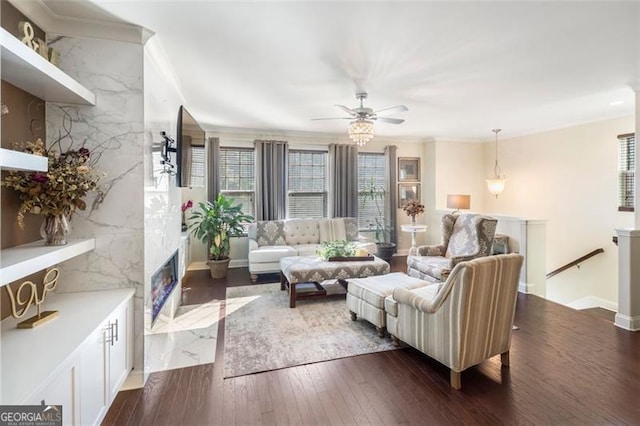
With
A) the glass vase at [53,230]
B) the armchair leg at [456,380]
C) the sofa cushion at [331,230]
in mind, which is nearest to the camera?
the glass vase at [53,230]

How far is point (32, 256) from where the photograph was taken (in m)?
1.62

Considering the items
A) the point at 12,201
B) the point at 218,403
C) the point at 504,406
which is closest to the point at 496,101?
the point at 504,406

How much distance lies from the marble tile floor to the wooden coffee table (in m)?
1.00

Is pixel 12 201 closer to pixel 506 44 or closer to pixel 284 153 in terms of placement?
pixel 506 44

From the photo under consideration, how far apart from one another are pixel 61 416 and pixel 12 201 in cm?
134

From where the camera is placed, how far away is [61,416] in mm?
1430

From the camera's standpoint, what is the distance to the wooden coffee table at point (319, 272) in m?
3.88

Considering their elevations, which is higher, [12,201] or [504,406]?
[12,201]

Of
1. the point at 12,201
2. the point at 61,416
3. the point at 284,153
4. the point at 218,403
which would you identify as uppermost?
the point at 284,153

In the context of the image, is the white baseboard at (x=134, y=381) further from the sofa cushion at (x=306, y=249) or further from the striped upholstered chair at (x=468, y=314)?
the sofa cushion at (x=306, y=249)

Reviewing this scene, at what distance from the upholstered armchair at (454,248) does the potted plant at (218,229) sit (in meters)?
3.17

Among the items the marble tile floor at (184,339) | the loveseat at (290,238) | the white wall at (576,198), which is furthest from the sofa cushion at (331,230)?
the white wall at (576,198)

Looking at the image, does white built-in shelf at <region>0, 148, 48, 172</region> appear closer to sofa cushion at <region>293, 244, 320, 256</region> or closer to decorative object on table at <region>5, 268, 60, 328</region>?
decorative object on table at <region>5, 268, 60, 328</region>

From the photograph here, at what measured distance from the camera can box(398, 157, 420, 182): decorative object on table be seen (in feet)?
23.3
